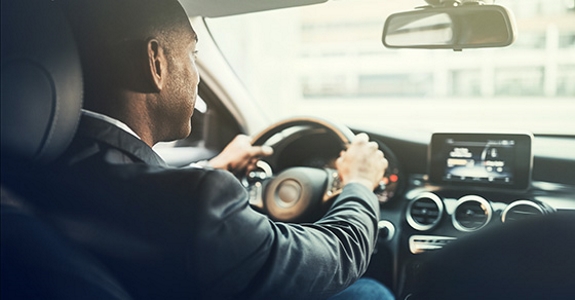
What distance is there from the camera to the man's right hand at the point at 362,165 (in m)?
2.79

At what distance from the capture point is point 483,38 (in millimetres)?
2871

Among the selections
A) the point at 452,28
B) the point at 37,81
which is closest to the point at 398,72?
the point at 452,28

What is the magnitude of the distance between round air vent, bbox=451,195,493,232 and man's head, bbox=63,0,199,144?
1656 mm

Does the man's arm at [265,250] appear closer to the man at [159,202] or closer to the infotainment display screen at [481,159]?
the man at [159,202]

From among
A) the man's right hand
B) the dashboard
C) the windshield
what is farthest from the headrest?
the windshield

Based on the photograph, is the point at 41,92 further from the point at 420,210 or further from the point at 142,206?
the point at 420,210

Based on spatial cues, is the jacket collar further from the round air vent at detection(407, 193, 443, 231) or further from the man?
the round air vent at detection(407, 193, 443, 231)

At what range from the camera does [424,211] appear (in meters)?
3.32

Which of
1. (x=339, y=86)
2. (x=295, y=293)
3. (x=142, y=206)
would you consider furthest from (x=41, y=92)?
(x=339, y=86)

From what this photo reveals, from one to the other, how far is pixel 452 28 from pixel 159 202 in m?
1.67

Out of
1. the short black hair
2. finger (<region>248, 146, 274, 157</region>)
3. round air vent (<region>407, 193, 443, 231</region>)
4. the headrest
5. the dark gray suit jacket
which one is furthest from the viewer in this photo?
finger (<region>248, 146, 274, 157</region>)

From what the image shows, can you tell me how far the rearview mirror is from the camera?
2773mm

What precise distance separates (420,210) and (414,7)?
3.16 feet

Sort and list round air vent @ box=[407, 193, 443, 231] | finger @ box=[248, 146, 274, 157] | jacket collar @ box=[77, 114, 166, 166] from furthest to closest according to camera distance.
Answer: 1. finger @ box=[248, 146, 274, 157]
2. round air vent @ box=[407, 193, 443, 231]
3. jacket collar @ box=[77, 114, 166, 166]
